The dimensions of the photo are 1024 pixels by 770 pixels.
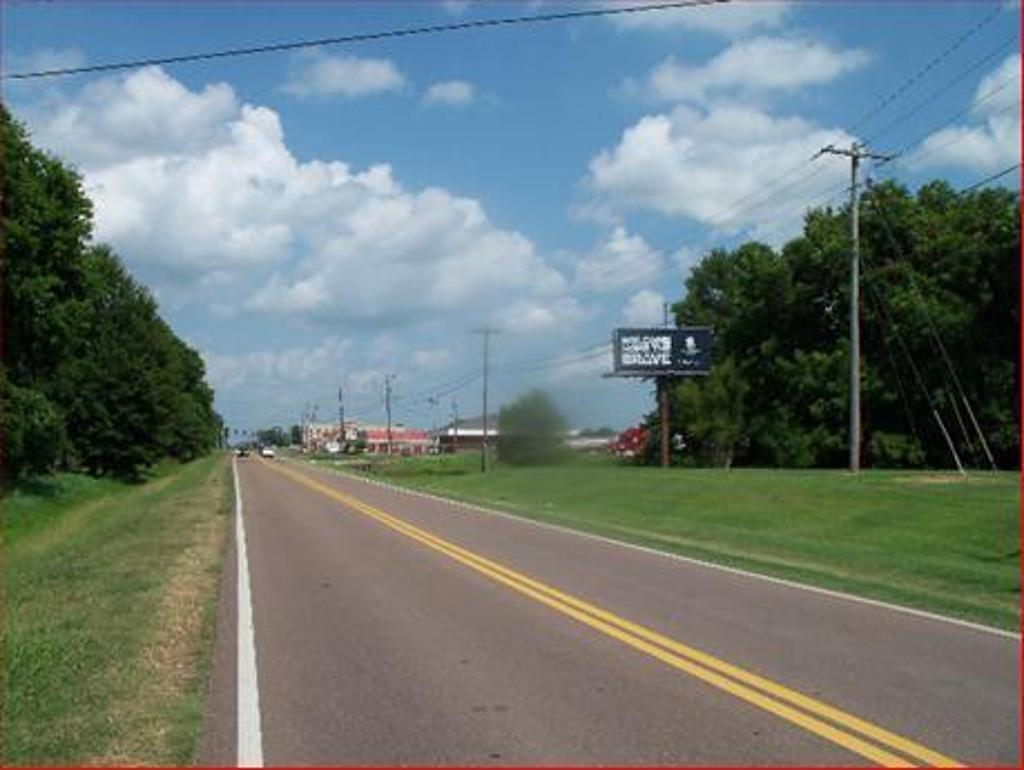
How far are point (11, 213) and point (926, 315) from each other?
43107 mm

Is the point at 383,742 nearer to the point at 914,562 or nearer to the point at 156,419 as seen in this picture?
the point at 914,562

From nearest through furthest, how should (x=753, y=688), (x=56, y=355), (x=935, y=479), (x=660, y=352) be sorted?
(x=753, y=688), (x=935, y=479), (x=56, y=355), (x=660, y=352)

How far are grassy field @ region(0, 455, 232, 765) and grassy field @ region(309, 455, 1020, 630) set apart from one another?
7.74 metres

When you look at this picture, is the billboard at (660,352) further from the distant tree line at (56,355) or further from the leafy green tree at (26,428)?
the leafy green tree at (26,428)

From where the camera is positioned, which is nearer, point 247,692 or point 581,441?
point 247,692

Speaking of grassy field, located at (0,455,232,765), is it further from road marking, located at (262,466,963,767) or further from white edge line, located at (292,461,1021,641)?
white edge line, located at (292,461,1021,641)

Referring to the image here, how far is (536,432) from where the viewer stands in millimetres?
59969

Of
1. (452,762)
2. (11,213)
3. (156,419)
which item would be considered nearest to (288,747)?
(452,762)

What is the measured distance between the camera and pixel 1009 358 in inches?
2699

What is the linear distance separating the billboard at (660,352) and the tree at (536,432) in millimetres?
A: 16235

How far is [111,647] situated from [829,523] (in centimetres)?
2338

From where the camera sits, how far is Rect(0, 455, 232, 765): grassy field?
26.1ft

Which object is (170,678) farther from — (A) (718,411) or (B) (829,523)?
(A) (718,411)

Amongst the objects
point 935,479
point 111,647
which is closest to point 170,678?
point 111,647
